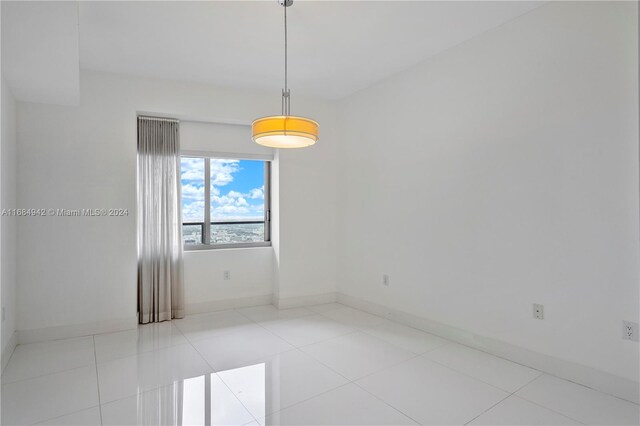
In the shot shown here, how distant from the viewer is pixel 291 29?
3.10m

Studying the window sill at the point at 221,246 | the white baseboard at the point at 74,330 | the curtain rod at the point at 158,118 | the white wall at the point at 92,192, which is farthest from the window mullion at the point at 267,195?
the white baseboard at the point at 74,330

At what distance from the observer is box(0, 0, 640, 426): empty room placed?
8.02 ft

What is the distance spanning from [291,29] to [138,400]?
3129 mm

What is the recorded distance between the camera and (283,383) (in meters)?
2.71

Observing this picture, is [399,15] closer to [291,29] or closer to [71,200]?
[291,29]

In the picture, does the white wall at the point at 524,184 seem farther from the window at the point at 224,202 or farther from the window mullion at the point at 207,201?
the window mullion at the point at 207,201

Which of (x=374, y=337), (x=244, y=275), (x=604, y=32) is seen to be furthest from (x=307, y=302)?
(x=604, y=32)

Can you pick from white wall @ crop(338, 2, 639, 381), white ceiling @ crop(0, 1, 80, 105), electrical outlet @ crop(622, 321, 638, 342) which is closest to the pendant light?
white ceiling @ crop(0, 1, 80, 105)

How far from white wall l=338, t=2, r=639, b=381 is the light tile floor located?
0.38 m

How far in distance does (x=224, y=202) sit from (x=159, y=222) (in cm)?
89

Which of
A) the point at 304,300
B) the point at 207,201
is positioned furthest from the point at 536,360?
the point at 207,201

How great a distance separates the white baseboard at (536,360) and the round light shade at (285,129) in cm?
239

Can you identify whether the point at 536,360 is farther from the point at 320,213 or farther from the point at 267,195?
the point at 267,195

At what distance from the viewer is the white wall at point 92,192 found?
11.8ft
